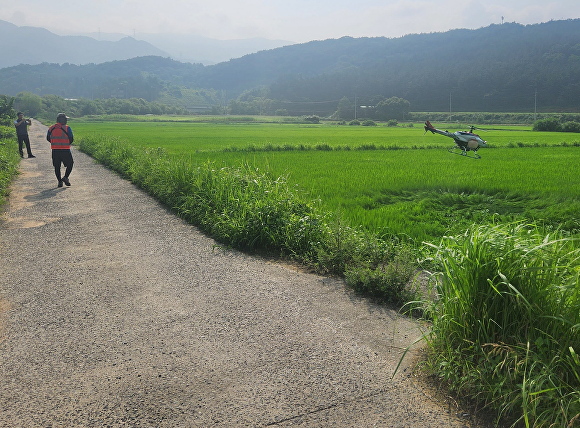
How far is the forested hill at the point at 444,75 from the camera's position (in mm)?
75375

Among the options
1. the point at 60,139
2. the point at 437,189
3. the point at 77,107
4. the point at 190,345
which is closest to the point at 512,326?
the point at 190,345

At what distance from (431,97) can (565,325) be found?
8523 cm

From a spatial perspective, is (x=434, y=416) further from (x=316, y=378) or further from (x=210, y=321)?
(x=210, y=321)

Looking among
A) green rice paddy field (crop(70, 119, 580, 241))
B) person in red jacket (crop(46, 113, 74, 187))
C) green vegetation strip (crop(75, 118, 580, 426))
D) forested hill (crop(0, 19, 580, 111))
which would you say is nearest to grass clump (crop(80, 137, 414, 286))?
green vegetation strip (crop(75, 118, 580, 426))

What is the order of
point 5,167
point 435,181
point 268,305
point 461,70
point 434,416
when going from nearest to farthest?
point 434,416 < point 268,305 < point 435,181 < point 5,167 < point 461,70

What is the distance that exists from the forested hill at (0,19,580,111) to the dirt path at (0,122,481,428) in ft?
230

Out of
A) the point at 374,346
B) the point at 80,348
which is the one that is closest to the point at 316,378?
the point at 374,346

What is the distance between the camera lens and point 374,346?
3793mm

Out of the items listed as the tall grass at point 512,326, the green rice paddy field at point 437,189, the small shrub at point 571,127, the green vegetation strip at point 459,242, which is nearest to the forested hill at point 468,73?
the small shrub at point 571,127

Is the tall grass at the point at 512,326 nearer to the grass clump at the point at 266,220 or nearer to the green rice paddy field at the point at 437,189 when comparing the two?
the grass clump at the point at 266,220

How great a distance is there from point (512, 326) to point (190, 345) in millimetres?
2299

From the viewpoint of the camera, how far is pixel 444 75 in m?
95.8

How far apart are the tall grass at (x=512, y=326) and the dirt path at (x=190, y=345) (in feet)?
0.97

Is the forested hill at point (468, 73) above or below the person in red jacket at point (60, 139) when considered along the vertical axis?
above
